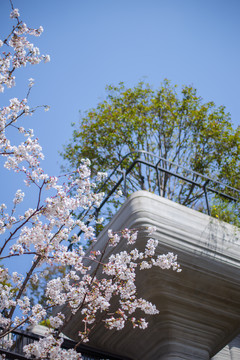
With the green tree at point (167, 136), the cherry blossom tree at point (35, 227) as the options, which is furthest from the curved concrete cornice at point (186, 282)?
the green tree at point (167, 136)

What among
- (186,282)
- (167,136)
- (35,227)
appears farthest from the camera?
(167,136)

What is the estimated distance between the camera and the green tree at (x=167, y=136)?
9.84 metres

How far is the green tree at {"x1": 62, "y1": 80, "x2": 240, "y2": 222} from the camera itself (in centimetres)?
984

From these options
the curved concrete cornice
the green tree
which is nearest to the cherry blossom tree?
the curved concrete cornice

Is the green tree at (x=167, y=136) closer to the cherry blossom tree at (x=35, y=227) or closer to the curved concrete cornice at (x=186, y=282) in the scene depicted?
the curved concrete cornice at (x=186, y=282)

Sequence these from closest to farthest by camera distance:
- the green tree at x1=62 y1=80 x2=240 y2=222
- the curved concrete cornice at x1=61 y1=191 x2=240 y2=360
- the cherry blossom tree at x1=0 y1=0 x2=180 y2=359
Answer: the cherry blossom tree at x1=0 y1=0 x2=180 y2=359 → the curved concrete cornice at x1=61 y1=191 x2=240 y2=360 → the green tree at x1=62 y1=80 x2=240 y2=222

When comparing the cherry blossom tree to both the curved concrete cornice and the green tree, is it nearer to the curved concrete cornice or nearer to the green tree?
the curved concrete cornice

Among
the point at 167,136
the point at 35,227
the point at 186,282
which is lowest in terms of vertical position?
the point at 35,227

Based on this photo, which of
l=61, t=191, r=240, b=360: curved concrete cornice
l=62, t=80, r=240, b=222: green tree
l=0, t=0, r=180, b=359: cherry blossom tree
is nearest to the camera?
l=0, t=0, r=180, b=359: cherry blossom tree

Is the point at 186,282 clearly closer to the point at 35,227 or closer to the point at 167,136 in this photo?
the point at 35,227

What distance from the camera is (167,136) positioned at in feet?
32.9

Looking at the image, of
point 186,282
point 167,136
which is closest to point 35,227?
point 186,282

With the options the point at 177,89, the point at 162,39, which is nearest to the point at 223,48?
the point at 162,39

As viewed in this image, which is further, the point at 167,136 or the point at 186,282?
the point at 167,136
